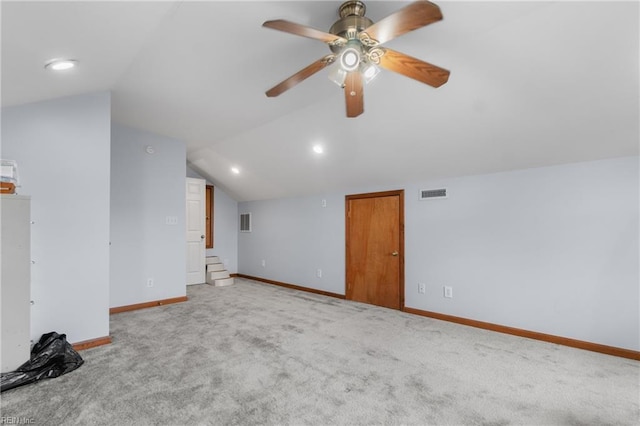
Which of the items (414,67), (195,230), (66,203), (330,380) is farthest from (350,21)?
(195,230)

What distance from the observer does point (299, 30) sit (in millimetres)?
1693

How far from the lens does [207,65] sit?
2.65 metres

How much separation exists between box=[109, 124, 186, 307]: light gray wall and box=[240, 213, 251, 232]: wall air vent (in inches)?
88.9

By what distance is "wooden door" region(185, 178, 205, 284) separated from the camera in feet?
20.7

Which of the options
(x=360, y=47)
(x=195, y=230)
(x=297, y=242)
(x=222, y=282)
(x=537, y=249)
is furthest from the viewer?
(x=195, y=230)

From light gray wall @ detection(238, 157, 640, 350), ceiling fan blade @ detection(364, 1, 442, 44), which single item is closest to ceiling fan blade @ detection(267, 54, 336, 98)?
ceiling fan blade @ detection(364, 1, 442, 44)

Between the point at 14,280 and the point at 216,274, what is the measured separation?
4092 mm

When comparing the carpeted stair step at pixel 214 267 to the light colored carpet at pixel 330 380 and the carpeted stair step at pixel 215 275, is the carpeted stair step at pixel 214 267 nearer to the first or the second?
the carpeted stair step at pixel 215 275

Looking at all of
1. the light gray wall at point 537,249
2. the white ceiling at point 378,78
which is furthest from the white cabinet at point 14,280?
the light gray wall at point 537,249

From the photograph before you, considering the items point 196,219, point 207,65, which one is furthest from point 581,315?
point 196,219

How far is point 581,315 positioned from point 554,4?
2.82 meters

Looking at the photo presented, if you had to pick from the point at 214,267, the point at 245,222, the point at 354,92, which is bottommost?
the point at 214,267

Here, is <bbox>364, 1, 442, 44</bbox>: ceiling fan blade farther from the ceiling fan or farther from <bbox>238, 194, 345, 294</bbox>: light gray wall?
<bbox>238, 194, 345, 294</bbox>: light gray wall

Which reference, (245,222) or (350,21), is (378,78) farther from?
(245,222)
